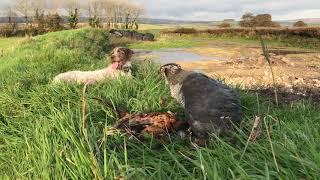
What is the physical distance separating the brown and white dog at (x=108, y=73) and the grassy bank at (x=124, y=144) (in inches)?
14.8

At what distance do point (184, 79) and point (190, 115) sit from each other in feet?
3.16

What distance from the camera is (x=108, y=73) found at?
10.7 m

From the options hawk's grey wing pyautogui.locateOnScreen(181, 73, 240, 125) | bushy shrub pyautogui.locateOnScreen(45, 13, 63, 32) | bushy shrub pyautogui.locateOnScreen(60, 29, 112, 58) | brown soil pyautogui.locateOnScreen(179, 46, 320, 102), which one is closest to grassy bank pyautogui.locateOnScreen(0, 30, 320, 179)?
hawk's grey wing pyautogui.locateOnScreen(181, 73, 240, 125)

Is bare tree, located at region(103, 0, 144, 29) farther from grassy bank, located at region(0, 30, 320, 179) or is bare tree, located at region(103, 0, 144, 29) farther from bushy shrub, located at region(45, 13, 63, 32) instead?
grassy bank, located at region(0, 30, 320, 179)

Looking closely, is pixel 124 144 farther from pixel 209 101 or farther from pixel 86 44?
pixel 86 44

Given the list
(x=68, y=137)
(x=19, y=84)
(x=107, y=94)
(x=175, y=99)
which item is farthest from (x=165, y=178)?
(x=19, y=84)

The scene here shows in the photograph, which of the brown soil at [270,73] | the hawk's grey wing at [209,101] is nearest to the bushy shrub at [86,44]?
the brown soil at [270,73]

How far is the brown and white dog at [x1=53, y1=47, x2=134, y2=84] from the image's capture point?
10.3 metres

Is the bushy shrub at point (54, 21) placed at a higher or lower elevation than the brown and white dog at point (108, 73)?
lower

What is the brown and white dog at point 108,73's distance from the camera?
33.7 feet

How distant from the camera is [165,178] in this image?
4398 mm

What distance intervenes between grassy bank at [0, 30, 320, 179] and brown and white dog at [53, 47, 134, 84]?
0.38m

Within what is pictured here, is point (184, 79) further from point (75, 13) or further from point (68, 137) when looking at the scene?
point (75, 13)

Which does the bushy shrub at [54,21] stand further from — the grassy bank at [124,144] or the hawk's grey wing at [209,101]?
the hawk's grey wing at [209,101]
